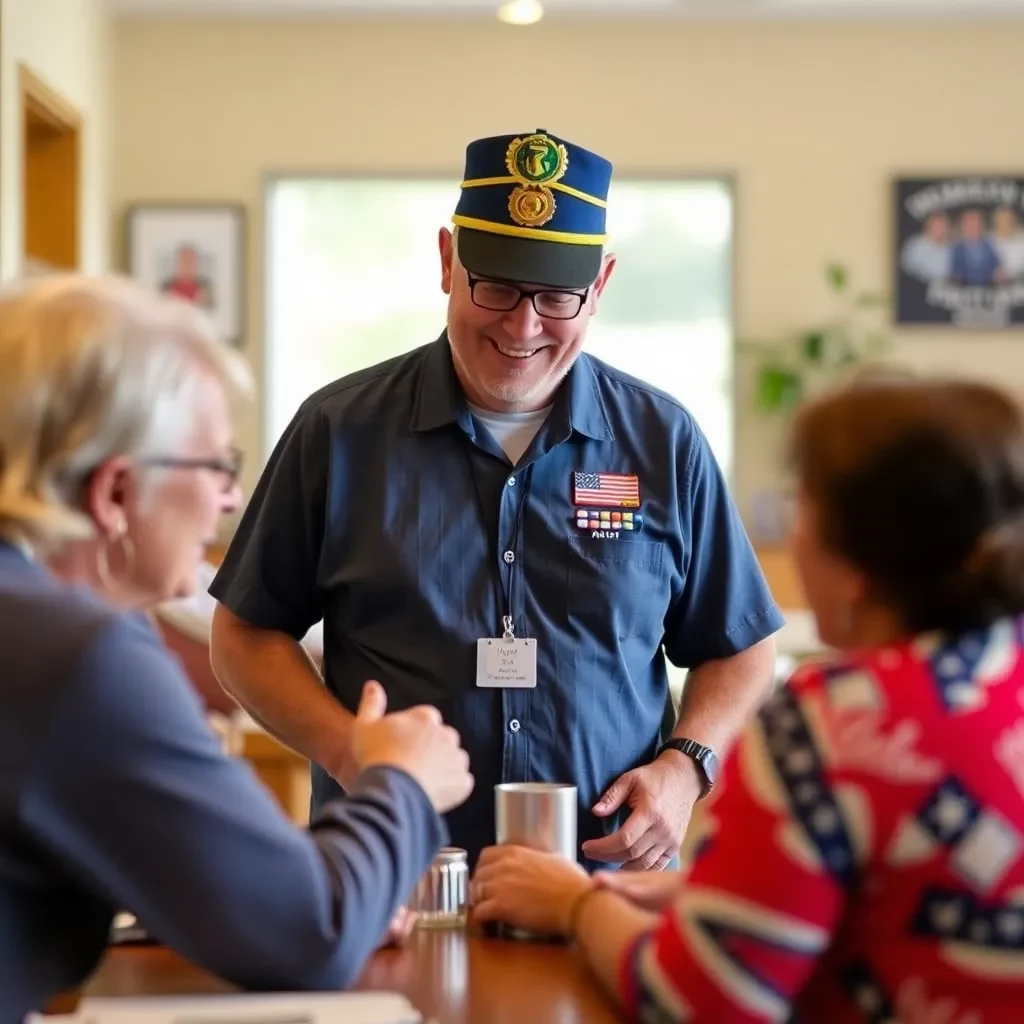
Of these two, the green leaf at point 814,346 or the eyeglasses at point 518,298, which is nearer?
the eyeglasses at point 518,298

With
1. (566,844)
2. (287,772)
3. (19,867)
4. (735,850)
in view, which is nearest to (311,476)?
(566,844)

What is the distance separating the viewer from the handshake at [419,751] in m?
1.48

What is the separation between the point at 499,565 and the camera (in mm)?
2242

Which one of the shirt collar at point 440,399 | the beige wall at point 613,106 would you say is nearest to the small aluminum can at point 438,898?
the shirt collar at point 440,399

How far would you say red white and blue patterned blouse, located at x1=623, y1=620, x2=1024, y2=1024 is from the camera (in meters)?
1.14

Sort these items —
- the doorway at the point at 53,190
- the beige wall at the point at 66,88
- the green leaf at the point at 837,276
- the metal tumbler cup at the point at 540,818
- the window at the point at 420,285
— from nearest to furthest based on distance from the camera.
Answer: the metal tumbler cup at the point at 540,818
the beige wall at the point at 66,88
the doorway at the point at 53,190
the green leaf at the point at 837,276
the window at the point at 420,285

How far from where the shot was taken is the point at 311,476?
7.55ft

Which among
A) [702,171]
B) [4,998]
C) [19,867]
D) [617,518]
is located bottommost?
[4,998]

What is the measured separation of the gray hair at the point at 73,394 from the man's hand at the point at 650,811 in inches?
36.4

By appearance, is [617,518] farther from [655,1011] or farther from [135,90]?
[135,90]

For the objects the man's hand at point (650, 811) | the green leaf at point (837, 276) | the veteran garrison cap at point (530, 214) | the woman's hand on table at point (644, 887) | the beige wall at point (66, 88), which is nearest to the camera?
the woman's hand on table at point (644, 887)

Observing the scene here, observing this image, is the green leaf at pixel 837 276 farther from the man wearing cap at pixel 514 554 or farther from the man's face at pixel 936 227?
the man wearing cap at pixel 514 554

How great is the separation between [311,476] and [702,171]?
17.0 feet

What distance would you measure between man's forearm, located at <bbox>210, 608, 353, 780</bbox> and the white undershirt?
419 millimetres
